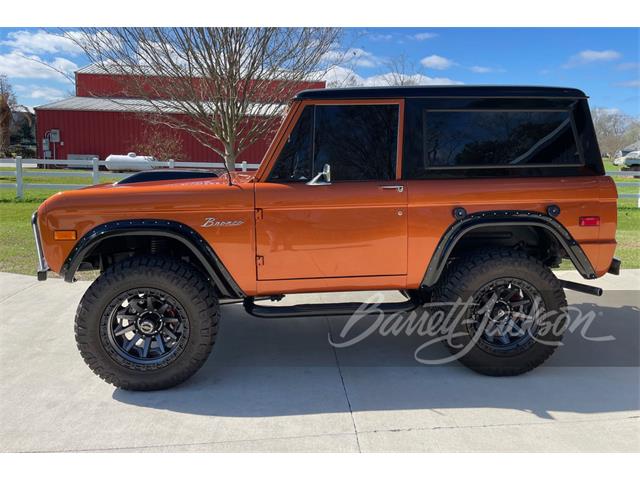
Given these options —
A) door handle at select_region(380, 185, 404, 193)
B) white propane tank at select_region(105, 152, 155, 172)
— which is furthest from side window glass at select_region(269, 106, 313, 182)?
white propane tank at select_region(105, 152, 155, 172)

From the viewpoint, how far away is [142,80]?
7141 millimetres

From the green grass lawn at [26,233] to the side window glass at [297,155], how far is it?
469 cm

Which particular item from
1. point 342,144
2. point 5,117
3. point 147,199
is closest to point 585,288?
point 342,144

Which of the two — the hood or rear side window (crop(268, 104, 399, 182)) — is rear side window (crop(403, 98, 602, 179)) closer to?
rear side window (crop(268, 104, 399, 182))

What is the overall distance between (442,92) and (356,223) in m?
1.17

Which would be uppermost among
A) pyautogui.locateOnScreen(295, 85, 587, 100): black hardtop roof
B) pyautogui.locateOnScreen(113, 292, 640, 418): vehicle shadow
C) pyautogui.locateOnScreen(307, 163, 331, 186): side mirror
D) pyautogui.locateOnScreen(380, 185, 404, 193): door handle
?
pyautogui.locateOnScreen(295, 85, 587, 100): black hardtop roof

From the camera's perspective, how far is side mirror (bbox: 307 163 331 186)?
11.0ft

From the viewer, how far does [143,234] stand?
3.33 m

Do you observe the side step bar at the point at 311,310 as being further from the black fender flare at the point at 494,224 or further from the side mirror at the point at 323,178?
the side mirror at the point at 323,178

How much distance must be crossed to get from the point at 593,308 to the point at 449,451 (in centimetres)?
336

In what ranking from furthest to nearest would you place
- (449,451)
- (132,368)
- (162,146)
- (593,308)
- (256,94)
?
(162,146), (256,94), (593,308), (132,368), (449,451)

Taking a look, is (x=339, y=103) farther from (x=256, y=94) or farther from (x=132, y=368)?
(x=256, y=94)

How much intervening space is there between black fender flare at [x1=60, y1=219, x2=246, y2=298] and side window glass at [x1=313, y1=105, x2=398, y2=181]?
0.99 metres

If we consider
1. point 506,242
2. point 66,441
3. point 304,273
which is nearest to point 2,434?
point 66,441
